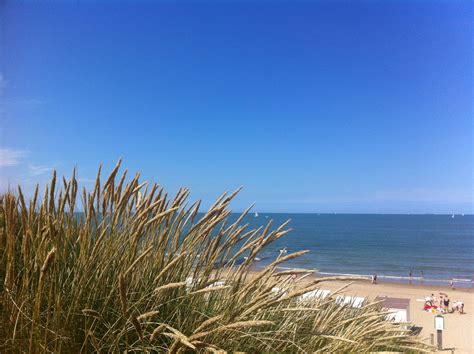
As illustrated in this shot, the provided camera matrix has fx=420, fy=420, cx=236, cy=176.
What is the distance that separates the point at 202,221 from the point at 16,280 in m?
0.97

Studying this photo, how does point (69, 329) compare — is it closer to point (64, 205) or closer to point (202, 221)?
point (64, 205)

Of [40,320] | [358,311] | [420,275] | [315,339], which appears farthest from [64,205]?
[420,275]

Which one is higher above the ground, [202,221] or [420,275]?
[202,221]

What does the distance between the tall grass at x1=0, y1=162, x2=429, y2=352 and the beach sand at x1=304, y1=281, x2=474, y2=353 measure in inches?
347

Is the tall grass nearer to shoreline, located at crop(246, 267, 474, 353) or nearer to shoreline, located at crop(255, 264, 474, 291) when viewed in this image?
shoreline, located at crop(246, 267, 474, 353)

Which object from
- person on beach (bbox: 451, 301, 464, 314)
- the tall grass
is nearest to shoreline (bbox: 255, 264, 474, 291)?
person on beach (bbox: 451, 301, 464, 314)

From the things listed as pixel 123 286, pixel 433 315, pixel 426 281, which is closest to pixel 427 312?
pixel 433 315

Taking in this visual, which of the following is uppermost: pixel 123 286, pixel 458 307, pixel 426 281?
pixel 123 286

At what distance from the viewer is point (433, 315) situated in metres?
22.1

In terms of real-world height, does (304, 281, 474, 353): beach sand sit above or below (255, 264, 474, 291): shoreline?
above

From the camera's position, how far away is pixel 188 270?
2484 mm

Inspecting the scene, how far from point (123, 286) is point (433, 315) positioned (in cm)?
2425

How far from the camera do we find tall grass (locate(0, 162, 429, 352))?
1771 millimetres

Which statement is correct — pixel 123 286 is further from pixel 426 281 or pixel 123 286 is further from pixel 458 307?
pixel 426 281
